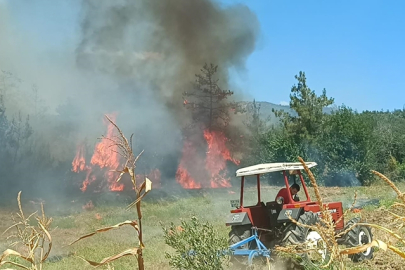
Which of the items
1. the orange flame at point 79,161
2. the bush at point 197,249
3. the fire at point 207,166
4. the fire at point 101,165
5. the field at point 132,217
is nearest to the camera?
the bush at point 197,249

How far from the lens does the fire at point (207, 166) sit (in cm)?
3203

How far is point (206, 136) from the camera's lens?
109 ft

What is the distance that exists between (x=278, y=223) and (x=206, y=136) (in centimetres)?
2436

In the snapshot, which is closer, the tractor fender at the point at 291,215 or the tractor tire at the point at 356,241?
the tractor fender at the point at 291,215

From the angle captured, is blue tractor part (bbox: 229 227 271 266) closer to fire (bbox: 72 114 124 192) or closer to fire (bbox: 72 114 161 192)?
fire (bbox: 72 114 161 192)

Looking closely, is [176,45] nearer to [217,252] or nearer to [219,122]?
[219,122]

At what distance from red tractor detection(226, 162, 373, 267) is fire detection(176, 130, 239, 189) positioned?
73.0ft

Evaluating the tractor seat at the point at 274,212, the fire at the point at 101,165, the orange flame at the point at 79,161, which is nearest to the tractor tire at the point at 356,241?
the tractor seat at the point at 274,212

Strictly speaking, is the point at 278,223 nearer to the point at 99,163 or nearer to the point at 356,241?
the point at 356,241

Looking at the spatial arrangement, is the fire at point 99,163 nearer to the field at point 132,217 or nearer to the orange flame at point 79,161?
the orange flame at point 79,161

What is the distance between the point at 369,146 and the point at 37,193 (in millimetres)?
23414

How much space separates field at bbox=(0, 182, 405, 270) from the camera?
36.5 feet

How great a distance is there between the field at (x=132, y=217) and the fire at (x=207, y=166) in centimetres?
241

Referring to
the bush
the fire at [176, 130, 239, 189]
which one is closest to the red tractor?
the bush
